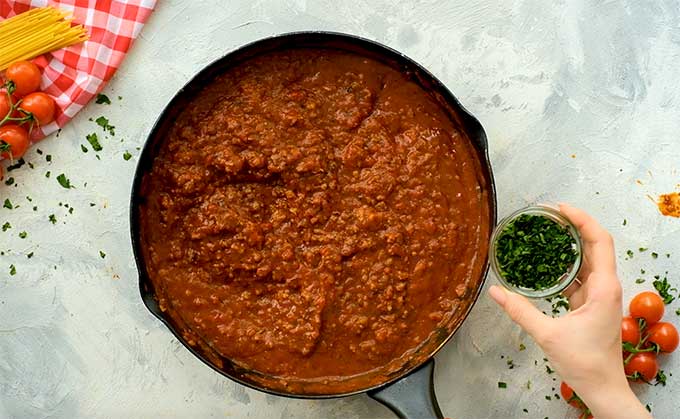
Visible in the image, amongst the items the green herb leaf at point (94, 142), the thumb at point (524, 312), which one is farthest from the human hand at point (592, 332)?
the green herb leaf at point (94, 142)

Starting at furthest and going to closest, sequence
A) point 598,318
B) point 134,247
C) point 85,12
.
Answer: point 85,12, point 134,247, point 598,318

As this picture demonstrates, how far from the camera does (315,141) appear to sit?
2.73 metres

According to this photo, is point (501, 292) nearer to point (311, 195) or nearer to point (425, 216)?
point (425, 216)

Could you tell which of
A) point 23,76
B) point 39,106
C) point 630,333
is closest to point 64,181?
point 39,106

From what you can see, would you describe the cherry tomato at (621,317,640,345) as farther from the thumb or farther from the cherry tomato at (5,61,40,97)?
the cherry tomato at (5,61,40,97)

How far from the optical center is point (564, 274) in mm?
2627

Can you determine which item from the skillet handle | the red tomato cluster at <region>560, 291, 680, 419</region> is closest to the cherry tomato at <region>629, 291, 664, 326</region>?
the red tomato cluster at <region>560, 291, 680, 419</region>

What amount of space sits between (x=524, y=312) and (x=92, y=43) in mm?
1885

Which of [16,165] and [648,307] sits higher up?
[16,165]

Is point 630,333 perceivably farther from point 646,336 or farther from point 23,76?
point 23,76

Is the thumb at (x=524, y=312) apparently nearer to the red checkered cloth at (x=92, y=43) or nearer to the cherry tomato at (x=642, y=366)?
the cherry tomato at (x=642, y=366)

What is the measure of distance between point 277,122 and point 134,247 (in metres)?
0.67

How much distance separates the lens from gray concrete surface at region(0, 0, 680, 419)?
296 cm

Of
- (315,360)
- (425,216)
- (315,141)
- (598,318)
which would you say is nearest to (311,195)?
(315,141)
